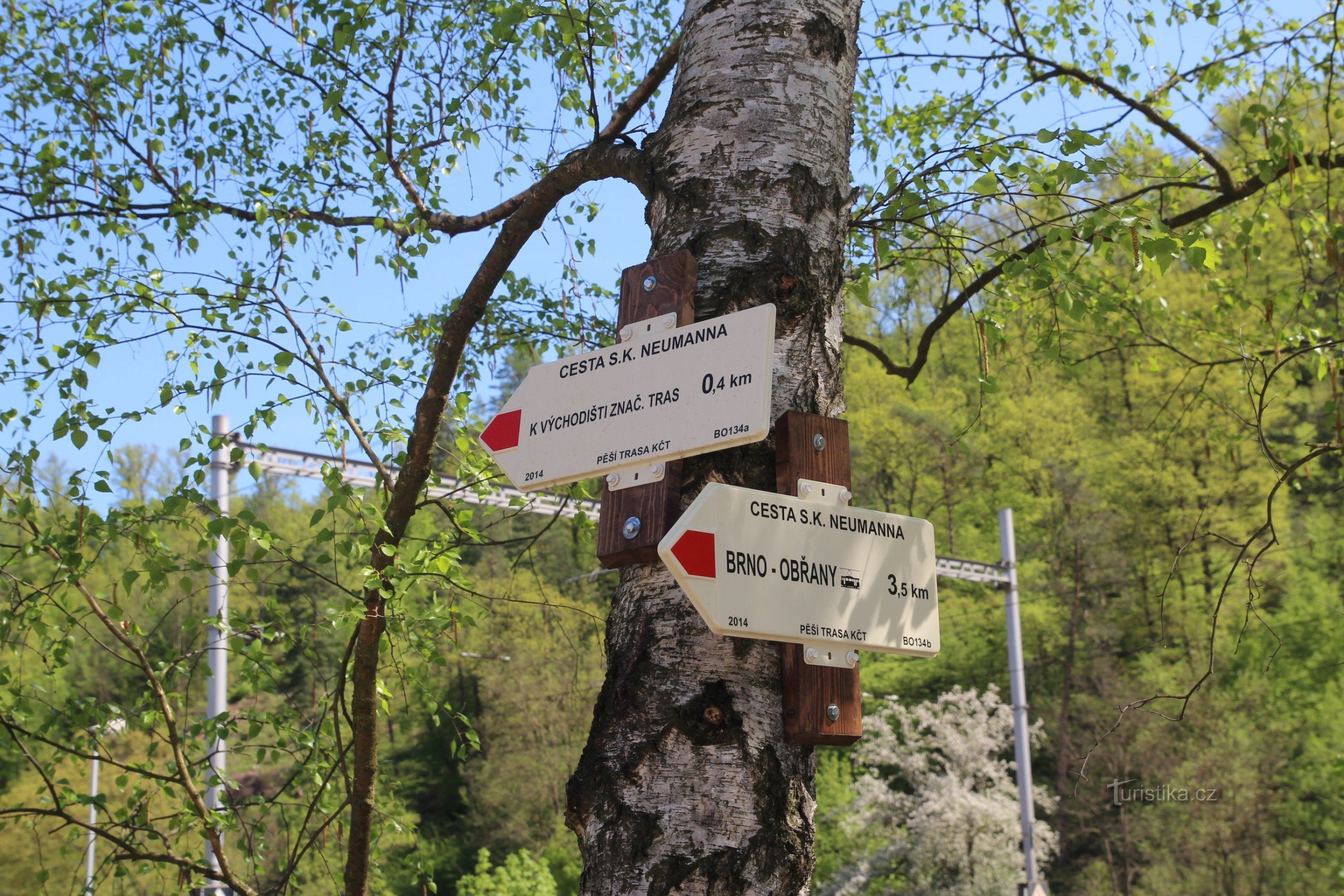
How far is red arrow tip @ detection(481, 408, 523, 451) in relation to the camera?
6.35ft

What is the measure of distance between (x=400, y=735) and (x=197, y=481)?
33.9m

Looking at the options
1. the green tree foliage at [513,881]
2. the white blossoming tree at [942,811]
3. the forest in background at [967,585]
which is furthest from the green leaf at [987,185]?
the white blossoming tree at [942,811]

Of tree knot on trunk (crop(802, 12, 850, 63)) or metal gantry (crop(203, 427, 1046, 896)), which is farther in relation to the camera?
metal gantry (crop(203, 427, 1046, 896))

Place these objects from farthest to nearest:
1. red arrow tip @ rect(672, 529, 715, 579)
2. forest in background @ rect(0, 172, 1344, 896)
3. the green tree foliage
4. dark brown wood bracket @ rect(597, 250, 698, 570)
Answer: the green tree foliage → forest in background @ rect(0, 172, 1344, 896) → dark brown wood bracket @ rect(597, 250, 698, 570) → red arrow tip @ rect(672, 529, 715, 579)

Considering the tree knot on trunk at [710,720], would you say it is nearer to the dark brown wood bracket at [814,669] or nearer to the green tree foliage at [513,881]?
the dark brown wood bracket at [814,669]

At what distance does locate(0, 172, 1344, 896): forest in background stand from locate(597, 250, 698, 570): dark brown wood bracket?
16.8 metres

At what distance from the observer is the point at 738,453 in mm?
1872

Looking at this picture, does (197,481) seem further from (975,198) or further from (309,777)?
(975,198)

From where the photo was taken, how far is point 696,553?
1.59 m

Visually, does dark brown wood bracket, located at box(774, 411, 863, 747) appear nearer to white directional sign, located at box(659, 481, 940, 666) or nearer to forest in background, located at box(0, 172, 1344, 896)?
white directional sign, located at box(659, 481, 940, 666)

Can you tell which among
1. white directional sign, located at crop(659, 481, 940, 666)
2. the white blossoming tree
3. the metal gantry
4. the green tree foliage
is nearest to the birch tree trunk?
white directional sign, located at crop(659, 481, 940, 666)

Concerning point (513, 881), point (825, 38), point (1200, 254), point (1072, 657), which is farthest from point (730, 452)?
point (1072, 657)

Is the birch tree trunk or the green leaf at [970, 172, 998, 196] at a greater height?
the green leaf at [970, 172, 998, 196]

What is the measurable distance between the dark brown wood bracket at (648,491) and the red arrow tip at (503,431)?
18cm
